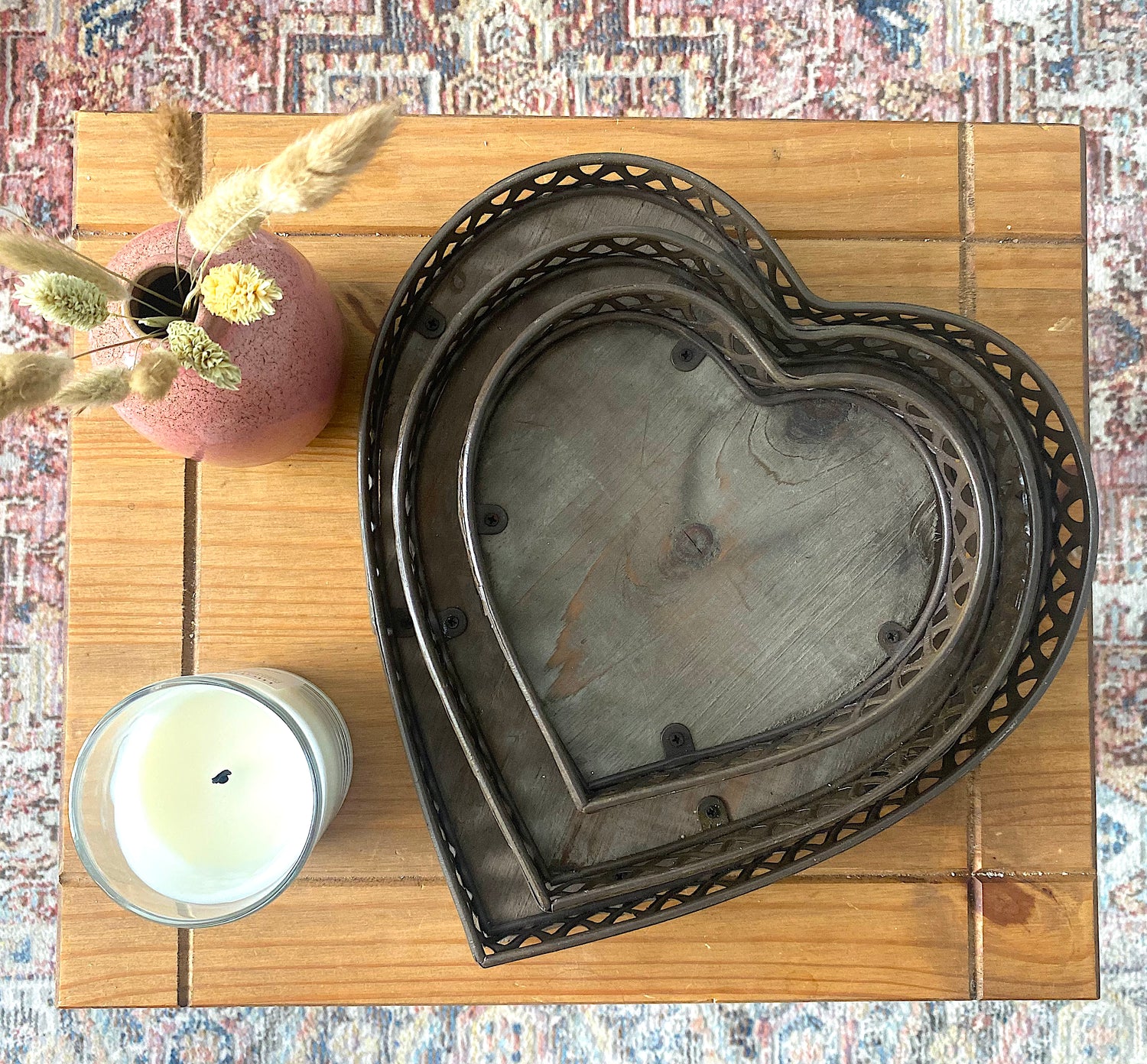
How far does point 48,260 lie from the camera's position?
36 cm

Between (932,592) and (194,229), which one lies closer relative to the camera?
(194,229)

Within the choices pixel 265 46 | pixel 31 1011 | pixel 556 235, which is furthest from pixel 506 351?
pixel 31 1011

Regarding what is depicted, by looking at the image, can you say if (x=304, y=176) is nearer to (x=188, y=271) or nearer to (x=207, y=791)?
(x=188, y=271)

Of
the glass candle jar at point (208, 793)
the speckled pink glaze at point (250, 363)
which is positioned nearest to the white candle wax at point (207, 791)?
the glass candle jar at point (208, 793)

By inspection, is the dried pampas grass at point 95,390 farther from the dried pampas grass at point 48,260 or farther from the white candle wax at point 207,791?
the white candle wax at point 207,791

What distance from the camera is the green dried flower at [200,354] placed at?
1.18ft

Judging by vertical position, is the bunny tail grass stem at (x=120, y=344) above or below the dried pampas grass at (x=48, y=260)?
below

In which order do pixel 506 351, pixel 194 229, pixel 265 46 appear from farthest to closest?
pixel 265 46 → pixel 506 351 → pixel 194 229

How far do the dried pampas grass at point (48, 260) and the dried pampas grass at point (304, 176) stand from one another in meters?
0.05

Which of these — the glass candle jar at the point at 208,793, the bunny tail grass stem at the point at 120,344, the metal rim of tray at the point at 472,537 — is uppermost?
the bunny tail grass stem at the point at 120,344

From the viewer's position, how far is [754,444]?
19.9 inches

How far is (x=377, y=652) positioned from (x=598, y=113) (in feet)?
1.80

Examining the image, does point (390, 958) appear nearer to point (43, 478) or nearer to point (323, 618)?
point (323, 618)

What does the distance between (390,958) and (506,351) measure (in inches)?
13.0
